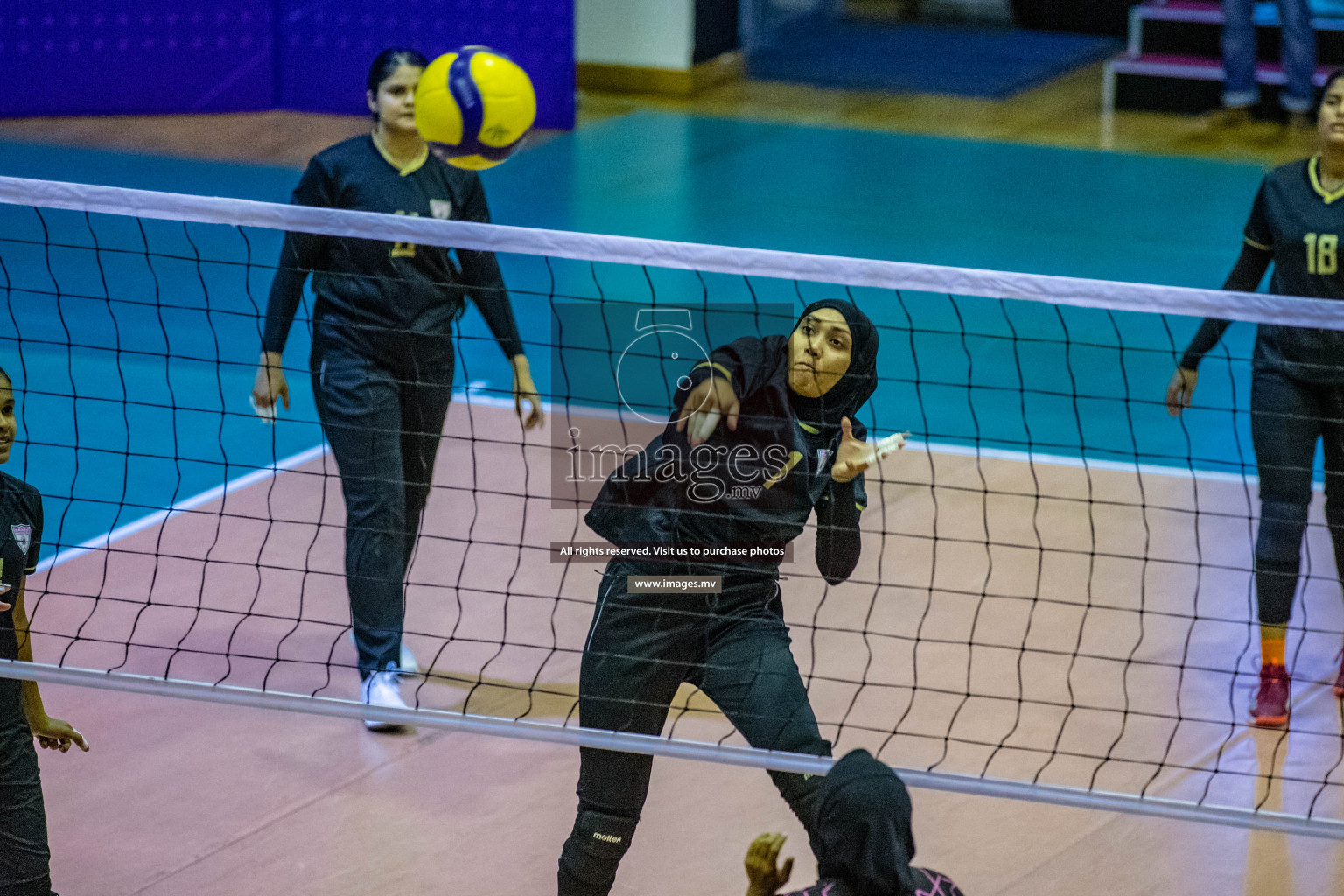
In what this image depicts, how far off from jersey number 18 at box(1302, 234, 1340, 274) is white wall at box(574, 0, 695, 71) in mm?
9101

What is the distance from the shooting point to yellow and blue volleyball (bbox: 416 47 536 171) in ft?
15.9

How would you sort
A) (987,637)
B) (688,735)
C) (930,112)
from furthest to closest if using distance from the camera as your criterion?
1. (930,112)
2. (987,637)
3. (688,735)

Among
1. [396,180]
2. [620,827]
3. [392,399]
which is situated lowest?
[620,827]

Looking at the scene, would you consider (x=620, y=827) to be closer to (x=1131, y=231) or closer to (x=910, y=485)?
(x=910, y=485)

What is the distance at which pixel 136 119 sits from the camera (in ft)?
39.6

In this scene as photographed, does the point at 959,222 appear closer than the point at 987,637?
No

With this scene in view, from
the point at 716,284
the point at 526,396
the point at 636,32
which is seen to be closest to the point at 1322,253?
the point at 526,396

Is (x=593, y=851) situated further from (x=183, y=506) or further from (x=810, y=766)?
(x=183, y=506)

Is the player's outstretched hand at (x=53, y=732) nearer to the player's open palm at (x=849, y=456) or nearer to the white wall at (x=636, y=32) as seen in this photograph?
the player's open palm at (x=849, y=456)

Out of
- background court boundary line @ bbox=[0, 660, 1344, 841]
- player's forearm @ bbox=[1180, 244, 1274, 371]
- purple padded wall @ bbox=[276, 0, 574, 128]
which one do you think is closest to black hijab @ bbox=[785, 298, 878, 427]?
background court boundary line @ bbox=[0, 660, 1344, 841]

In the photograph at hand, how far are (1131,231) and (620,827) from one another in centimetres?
748

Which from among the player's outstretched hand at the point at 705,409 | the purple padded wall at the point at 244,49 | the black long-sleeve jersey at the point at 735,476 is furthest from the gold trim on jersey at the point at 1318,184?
the purple padded wall at the point at 244,49

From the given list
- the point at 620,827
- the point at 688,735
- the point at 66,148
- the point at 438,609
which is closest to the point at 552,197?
the point at 66,148

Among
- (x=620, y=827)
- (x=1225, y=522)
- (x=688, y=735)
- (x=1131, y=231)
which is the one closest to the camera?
(x=620, y=827)
